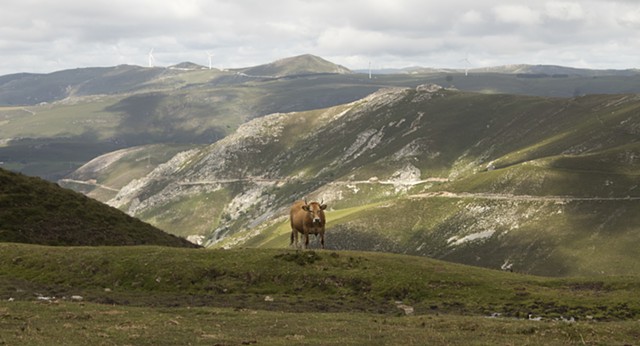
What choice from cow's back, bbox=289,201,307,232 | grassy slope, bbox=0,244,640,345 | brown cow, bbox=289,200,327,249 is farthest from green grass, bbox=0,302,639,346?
cow's back, bbox=289,201,307,232

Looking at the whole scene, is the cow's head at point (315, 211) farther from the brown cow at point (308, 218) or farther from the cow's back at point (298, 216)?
the cow's back at point (298, 216)

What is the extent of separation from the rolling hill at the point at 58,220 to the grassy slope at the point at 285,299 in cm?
1879

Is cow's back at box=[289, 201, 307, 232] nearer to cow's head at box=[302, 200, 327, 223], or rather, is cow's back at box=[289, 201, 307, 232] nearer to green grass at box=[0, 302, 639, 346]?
cow's head at box=[302, 200, 327, 223]

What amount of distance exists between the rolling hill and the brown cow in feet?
115

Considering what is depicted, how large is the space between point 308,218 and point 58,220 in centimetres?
4640

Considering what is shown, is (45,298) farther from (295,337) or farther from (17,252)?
(295,337)

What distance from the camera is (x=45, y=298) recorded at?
47.6m

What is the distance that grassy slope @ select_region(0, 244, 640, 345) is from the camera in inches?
1363

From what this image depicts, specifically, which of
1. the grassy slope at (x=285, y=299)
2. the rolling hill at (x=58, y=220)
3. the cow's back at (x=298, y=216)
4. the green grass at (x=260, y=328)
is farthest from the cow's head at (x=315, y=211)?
the rolling hill at (x=58, y=220)

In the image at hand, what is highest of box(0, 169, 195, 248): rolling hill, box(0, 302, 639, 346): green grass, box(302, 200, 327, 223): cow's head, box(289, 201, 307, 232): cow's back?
box(302, 200, 327, 223): cow's head

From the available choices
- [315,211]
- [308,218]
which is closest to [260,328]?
[315,211]

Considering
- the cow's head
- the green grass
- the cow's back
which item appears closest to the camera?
the green grass

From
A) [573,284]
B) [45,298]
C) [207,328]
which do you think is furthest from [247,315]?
[573,284]

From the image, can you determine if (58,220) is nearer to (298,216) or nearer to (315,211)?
(298,216)
